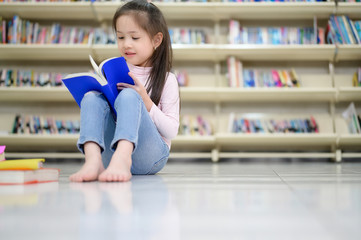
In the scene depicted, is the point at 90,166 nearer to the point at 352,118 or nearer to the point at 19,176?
the point at 19,176

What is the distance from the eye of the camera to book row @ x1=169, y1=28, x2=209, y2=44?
11.3ft

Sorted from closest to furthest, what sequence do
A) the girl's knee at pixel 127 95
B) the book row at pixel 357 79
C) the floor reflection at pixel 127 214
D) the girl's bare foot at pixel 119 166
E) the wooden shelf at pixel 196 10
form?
1. the floor reflection at pixel 127 214
2. the girl's bare foot at pixel 119 166
3. the girl's knee at pixel 127 95
4. the wooden shelf at pixel 196 10
5. the book row at pixel 357 79

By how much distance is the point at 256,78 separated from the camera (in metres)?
3.42

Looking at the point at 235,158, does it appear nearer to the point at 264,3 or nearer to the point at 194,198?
the point at 264,3

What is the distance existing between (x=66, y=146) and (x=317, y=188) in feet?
9.59

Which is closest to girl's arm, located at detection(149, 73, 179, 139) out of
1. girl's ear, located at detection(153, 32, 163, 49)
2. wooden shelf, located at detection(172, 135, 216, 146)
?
girl's ear, located at detection(153, 32, 163, 49)

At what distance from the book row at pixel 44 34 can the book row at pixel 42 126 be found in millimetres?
691

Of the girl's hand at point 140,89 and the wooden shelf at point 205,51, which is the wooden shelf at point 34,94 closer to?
the wooden shelf at point 205,51

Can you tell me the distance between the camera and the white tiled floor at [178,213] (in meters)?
0.58

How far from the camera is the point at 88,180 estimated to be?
1.25m

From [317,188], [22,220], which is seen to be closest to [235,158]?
[317,188]

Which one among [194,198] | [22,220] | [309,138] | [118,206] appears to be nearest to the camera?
[22,220]

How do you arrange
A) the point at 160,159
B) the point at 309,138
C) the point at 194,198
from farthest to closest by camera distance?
the point at 309,138
the point at 160,159
the point at 194,198

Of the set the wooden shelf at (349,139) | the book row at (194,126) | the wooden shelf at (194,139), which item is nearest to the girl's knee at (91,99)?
the wooden shelf at (194,139)
